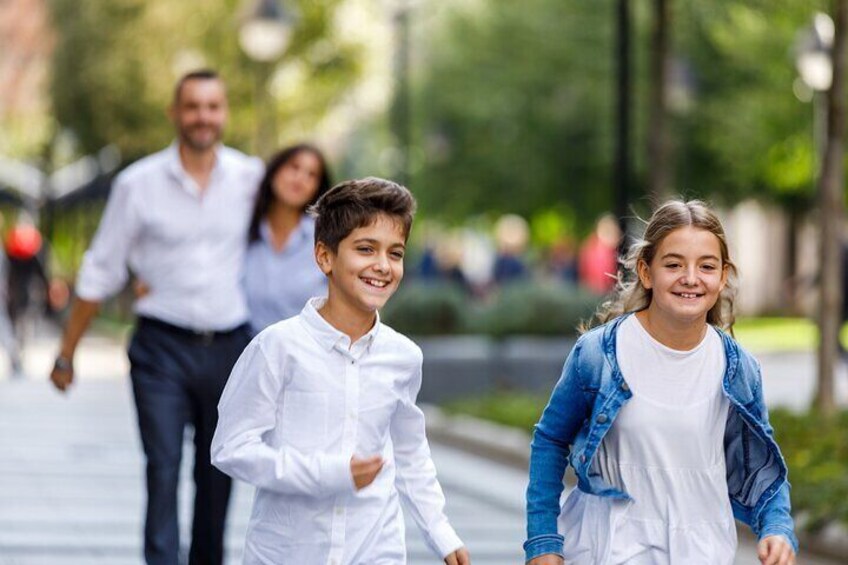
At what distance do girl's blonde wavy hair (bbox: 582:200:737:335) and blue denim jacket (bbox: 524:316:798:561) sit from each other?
83 millimetres

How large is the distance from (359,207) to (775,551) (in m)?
1.24

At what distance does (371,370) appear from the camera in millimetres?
4844

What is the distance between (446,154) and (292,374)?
43016 millimetres

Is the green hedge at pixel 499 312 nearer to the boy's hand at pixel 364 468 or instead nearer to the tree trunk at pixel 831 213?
the tree trunk at pixel 831 213

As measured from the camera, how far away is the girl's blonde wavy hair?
4883 millimetres

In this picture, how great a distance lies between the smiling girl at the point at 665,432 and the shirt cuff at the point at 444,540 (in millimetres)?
170

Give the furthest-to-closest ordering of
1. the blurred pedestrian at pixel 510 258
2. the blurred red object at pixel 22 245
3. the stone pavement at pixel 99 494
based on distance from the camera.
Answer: the blurred pedestrian at pixel 510 258
the blurred red object at pixel 22 245
the stone pavement at pixel 99 494

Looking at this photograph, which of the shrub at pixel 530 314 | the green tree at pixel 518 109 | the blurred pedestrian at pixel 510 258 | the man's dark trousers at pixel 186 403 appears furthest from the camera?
the green tree at pixel 518 109

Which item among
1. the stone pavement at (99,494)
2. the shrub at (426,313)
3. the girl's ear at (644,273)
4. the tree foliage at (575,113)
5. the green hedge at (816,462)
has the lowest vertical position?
the stone pavement at (99,494)

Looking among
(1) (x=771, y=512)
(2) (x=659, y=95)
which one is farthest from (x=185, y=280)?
(2) (x=659, y=95)

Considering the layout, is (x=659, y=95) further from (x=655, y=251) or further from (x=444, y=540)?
(x=444, y=540)

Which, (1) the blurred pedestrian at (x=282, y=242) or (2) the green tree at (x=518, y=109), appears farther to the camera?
(2) the green tree at (x=518, y=109)

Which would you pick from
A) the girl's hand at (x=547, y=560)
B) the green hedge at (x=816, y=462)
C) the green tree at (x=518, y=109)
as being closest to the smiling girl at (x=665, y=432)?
the girl's hand at (x=547, y=560)

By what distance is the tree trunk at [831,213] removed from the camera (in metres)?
13.6
